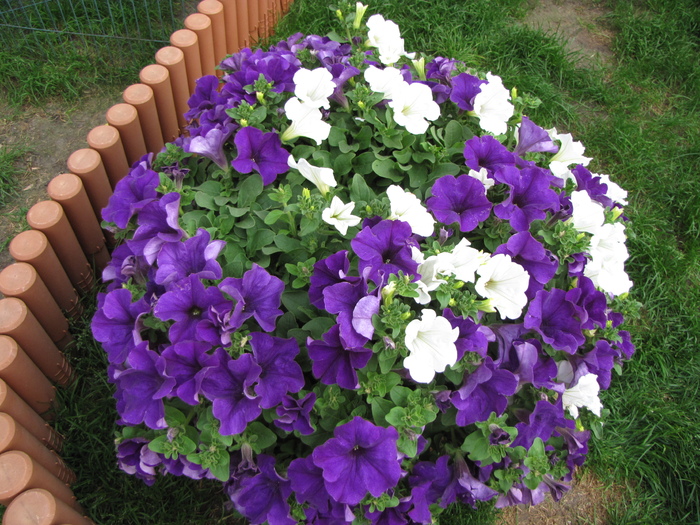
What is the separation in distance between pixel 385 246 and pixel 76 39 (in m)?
3.29

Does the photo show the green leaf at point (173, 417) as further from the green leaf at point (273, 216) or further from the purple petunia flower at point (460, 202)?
the purple petunia flower at point (460, 202)

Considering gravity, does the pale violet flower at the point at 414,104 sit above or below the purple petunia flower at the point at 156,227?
above

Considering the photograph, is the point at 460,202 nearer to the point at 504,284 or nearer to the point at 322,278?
the point at 504,284

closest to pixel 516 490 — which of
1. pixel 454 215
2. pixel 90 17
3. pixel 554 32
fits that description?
pixel 454 215

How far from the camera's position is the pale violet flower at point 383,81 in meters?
2.11

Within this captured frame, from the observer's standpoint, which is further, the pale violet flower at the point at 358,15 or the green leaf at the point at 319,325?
the pale violet flower at the point at 358,15

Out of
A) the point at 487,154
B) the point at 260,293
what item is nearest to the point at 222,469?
the point at 260,293

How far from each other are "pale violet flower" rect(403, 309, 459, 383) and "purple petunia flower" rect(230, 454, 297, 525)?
555 mm

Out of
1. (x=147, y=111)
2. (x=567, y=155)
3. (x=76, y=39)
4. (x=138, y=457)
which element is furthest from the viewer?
(x=76, y=39)

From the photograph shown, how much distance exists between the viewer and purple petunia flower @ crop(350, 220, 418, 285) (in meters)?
1.68

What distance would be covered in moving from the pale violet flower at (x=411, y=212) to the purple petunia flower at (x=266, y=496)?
84 cm

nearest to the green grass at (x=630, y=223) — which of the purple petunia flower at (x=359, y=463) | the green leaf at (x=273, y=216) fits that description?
the purple petunia flower at (x=359, y=463)

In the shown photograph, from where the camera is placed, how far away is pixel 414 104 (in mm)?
2070

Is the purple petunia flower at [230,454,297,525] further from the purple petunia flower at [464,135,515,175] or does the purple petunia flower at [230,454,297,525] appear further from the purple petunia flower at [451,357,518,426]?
the purple petunia flower at [464,135,515,175]
